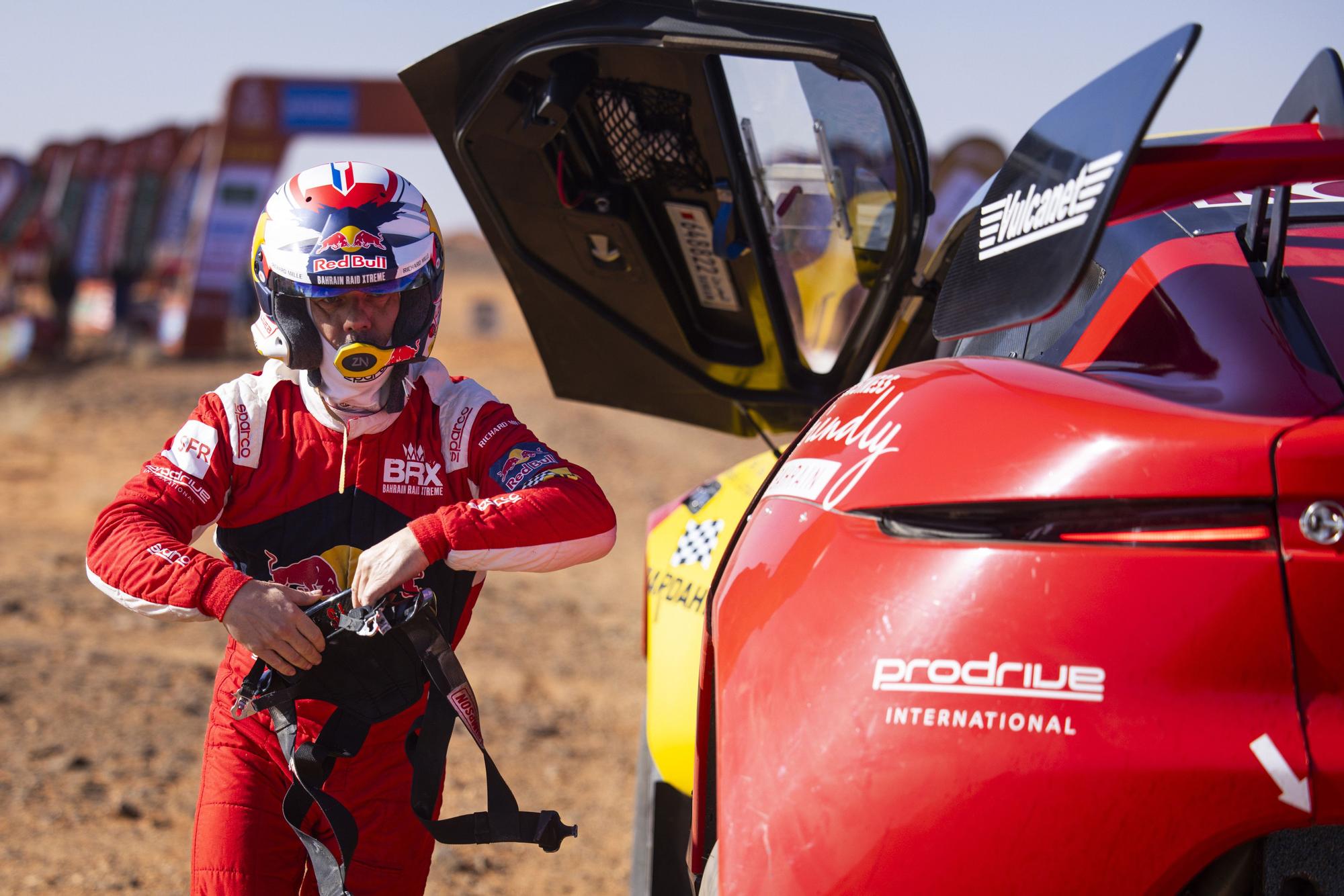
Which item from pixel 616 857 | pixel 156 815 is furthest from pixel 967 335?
pixel 156 815

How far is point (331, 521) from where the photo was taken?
2.69 meters

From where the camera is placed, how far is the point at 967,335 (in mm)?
1893

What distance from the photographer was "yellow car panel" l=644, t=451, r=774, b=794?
103 inches

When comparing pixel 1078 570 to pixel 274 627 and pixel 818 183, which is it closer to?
pixel 274 627

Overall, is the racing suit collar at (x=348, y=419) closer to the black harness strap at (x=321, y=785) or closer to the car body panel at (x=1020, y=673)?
the black harness strap at (x=321, y=785)

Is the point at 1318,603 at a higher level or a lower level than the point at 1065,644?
higher

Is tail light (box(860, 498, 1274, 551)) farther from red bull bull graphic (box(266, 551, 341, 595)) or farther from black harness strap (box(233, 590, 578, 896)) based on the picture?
red bull bull graphic (box(266, 551, 341, 595))

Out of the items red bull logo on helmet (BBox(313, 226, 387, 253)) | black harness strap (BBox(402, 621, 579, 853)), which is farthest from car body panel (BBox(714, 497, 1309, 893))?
red bull logo on helmet (BBox(313, 226, 387, 253))

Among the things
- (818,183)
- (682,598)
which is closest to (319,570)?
(682,598)

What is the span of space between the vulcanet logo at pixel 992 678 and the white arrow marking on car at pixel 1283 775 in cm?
17

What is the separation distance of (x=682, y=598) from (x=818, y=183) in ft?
3.71

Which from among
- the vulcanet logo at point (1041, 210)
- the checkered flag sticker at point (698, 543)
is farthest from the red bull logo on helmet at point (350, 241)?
the vulcanet logo at point (1041, 210)

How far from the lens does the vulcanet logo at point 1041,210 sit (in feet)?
5.22

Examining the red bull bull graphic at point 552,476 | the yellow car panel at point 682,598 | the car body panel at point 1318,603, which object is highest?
the car body panel at point 1318,603
